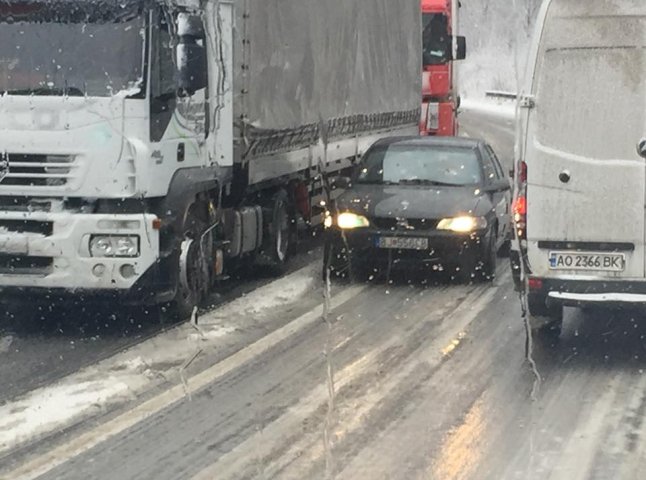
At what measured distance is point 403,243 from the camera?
1291cm

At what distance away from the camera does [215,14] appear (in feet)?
38.3

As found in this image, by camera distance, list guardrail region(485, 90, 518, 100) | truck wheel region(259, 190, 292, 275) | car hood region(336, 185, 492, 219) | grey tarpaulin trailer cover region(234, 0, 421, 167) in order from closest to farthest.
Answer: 1. grey tarpaulin trailer cover region(234, 0, 421, 167)
2. car hood region(336, 185, 492, 219)
3. truck wheel region(259, 190, 292, 275)
4. guardrail region(485, 90, 518, 100)

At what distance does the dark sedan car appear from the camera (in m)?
12.9

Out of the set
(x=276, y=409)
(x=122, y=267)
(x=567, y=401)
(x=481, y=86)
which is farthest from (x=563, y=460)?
(x=481, y=86)

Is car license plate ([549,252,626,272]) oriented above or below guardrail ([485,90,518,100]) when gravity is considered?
below

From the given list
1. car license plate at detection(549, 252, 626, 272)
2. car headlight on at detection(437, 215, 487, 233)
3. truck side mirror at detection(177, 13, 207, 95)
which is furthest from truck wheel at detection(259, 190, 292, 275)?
car license plate at detection(549, 252, 626, 272)

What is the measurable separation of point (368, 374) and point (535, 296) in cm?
142

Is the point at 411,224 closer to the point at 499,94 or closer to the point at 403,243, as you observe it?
the point at 403,243

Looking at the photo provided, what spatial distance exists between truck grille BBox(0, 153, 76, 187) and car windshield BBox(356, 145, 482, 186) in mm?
4597

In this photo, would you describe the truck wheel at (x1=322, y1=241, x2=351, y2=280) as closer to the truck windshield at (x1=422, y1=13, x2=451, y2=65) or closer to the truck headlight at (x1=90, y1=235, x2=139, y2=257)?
the truck headlight at (x1=90, y1=235, x2=139, y2=257)

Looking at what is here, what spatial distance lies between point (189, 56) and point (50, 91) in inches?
47.3

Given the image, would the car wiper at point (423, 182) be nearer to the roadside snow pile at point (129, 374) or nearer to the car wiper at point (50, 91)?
the roadside snow pile at point (129, 374)

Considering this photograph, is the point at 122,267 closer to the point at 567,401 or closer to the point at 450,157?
the point at 567,401

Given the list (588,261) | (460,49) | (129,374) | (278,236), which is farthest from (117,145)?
(460,49)
